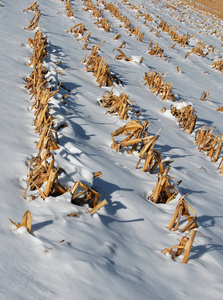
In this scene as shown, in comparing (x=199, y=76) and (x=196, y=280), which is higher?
(x=199, y=76)

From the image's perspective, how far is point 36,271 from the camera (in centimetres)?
126

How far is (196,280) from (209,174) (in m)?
1.84

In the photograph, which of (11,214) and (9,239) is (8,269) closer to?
(9,239)

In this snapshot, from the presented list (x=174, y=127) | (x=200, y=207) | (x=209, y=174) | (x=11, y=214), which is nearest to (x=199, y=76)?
(x=174, y=127)

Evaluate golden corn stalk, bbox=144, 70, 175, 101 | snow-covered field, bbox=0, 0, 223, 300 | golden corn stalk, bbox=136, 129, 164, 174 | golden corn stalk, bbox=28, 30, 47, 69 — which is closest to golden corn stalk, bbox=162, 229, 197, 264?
snow-covered field, bbox=0, 0, 223, 300

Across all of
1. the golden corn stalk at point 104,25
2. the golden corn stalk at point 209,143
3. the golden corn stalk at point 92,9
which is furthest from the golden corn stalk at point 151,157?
the golden corn stalk at point 92,9

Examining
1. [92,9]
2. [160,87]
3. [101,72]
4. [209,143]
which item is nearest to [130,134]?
[209,143]

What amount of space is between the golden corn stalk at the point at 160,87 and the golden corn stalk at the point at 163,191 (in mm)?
3020

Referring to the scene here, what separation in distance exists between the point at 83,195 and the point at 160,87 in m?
3.69

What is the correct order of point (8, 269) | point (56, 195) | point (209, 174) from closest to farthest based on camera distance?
point (8, 269) → point (56, 195) → point (209, 174)

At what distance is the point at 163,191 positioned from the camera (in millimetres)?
2262

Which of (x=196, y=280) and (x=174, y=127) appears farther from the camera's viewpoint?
(x=174, y=127)

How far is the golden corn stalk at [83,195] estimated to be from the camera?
1.81 m

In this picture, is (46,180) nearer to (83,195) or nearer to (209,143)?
(83,195)
